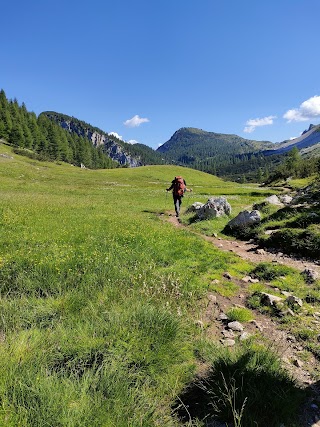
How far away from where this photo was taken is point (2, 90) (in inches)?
5221

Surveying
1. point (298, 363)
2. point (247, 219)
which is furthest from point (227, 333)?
point (247, 219)

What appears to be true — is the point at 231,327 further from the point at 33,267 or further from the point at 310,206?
the point at 310,206

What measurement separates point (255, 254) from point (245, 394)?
31.6ft

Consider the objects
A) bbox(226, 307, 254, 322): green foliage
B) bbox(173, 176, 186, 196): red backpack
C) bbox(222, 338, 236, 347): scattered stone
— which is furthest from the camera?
bbox(173, 176, 186, 196): red backpack

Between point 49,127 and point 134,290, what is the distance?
147244 mm

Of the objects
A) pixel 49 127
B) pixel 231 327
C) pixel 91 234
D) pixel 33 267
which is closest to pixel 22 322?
pixel 33 267

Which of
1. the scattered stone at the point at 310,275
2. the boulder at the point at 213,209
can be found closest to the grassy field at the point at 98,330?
the scattered stone at the point at 310,275

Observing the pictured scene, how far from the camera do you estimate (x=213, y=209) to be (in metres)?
21.9

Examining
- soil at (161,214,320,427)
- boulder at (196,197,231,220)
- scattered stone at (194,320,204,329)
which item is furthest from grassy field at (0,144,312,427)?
boulder at (196,197,231,220)

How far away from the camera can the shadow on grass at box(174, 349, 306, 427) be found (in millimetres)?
4402

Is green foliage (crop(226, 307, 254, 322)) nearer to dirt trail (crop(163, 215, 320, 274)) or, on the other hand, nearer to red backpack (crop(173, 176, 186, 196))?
dirt trail (crop(163, 215, 320, 274))

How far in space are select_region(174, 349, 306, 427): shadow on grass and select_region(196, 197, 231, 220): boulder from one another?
1651 centimetres

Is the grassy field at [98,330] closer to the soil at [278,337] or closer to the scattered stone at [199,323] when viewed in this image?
the scattered stone at [199,323]

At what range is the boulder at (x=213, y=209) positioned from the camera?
21.8 metres
